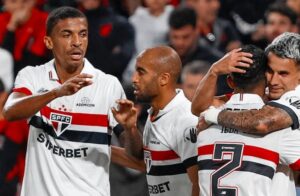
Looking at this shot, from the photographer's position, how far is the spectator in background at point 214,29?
1002 centimetres

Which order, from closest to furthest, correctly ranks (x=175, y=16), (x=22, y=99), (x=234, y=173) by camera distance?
(x=234, y=173) → (x=22, y=99) → (x=175, y=16)

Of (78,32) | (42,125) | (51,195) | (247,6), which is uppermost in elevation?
(247,6)

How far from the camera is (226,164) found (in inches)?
207

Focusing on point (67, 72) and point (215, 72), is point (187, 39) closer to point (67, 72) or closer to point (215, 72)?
point (67, 72)

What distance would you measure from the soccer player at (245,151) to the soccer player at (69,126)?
0.80 m

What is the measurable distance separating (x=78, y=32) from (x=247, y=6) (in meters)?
4.97

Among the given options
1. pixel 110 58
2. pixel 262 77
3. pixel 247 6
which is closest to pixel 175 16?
pixel 110 58

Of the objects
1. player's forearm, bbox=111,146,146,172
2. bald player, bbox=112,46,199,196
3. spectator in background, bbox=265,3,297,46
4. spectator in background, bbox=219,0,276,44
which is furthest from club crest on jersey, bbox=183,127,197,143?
spectator in background, bbox=219,0,276,44

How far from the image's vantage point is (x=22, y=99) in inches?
222

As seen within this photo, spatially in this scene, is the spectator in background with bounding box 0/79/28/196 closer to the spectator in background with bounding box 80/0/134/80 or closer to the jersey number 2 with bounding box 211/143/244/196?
the spectator in background with bounding box 80/0/134/80

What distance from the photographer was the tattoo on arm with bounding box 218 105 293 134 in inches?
203

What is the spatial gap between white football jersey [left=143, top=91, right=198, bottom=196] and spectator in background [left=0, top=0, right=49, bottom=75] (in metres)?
3.98

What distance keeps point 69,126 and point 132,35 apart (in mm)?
4014

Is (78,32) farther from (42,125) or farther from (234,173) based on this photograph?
(234,173)
